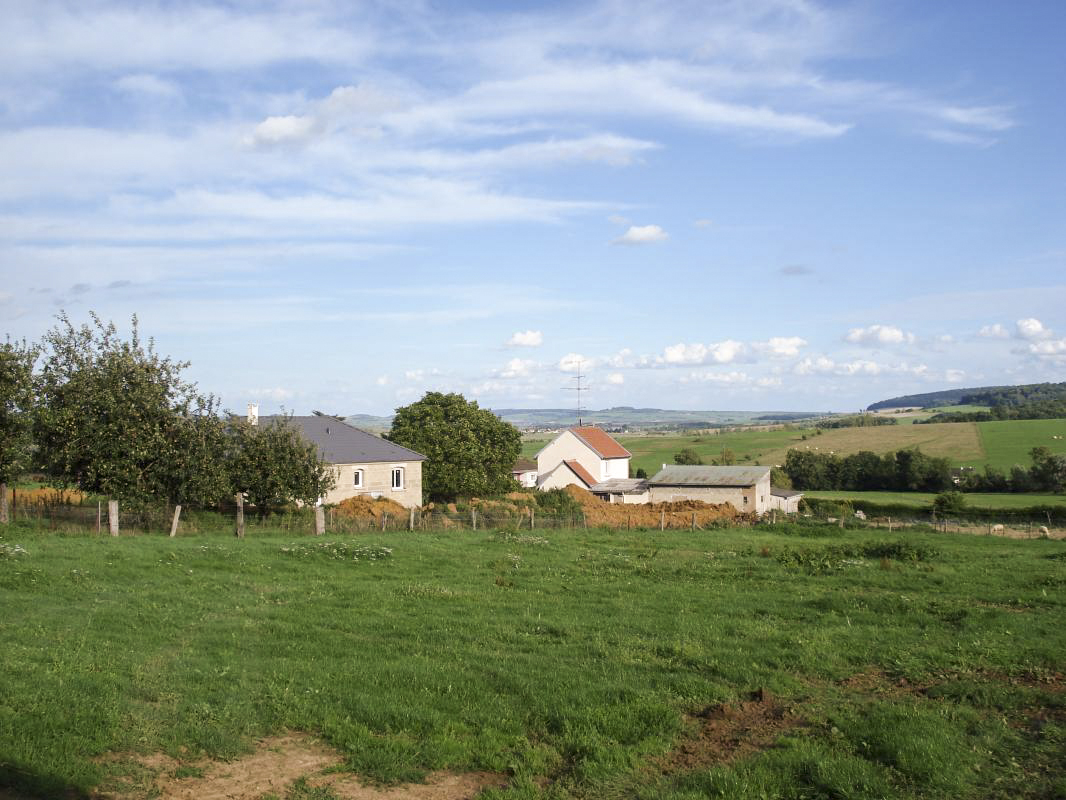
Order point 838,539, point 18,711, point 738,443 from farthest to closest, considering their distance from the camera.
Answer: point 738,443 < point 838,539 < point 18,711

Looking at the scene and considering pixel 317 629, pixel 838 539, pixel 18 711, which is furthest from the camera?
pixel 838 539

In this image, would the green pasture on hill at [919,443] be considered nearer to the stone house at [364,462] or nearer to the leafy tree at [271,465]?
the stone house at [364,462]

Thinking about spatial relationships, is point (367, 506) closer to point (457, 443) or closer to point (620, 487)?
point (457, 443)

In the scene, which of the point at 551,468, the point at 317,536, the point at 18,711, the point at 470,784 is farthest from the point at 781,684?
the point at 551,468

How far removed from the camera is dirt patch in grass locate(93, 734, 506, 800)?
800cm

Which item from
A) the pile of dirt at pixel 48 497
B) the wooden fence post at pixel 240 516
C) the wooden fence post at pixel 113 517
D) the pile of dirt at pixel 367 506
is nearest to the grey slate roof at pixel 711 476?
the pile of dirt at pixel 367 506

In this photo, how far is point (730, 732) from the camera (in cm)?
959

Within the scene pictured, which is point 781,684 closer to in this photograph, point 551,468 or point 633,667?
point 633,667

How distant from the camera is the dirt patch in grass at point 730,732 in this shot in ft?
28.9

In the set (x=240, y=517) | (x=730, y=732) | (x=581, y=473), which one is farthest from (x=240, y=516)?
(x=581, y=473)

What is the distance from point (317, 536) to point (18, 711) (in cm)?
2289

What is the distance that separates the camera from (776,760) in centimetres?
852

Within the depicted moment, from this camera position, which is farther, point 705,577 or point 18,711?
point 705,577

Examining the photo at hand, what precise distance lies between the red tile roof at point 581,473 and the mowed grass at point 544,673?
5517 centimetres
